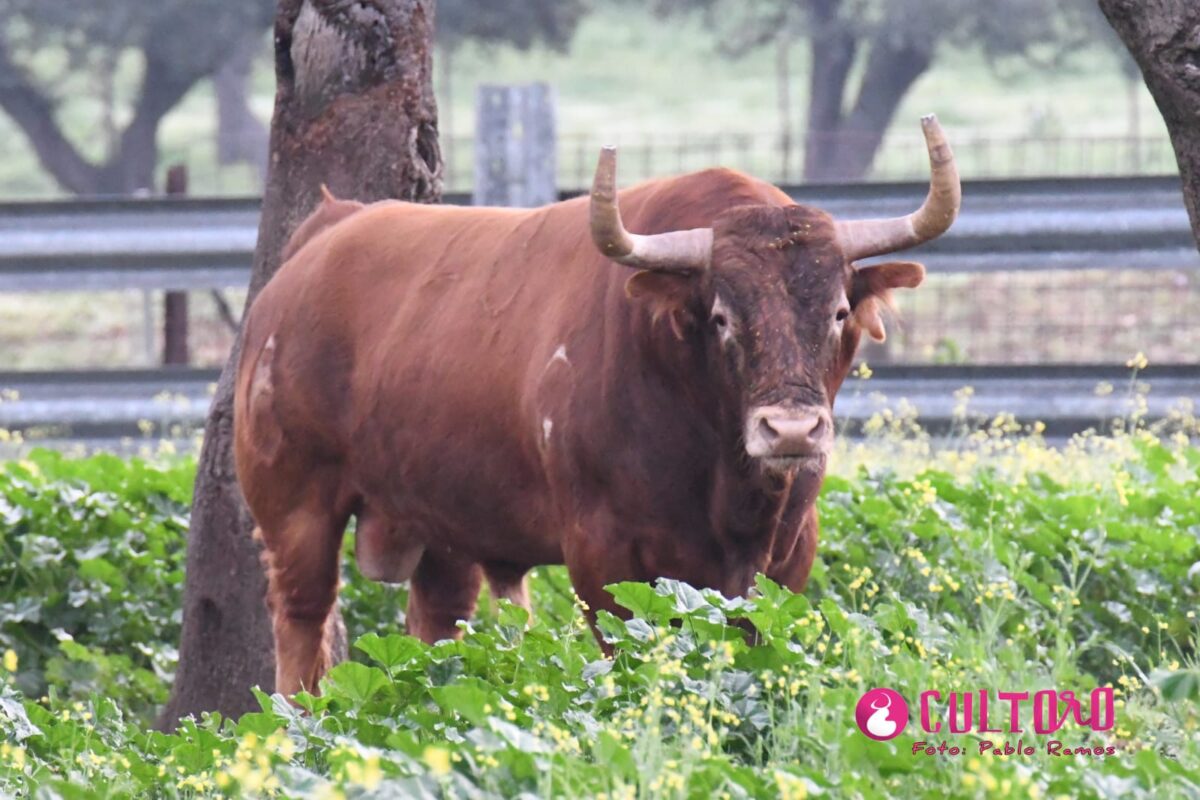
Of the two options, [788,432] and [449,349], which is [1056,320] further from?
[788,432]

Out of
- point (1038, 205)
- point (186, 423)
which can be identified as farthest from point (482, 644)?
point (186, 423)

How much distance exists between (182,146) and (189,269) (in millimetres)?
27655

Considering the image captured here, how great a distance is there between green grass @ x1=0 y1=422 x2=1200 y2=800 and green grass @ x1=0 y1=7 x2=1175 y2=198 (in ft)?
67.9

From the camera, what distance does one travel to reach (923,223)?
16.7ft

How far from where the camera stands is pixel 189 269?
8516 mm

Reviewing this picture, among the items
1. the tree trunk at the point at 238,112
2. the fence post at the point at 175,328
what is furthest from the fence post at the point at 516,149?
the tree trunk at the point at 238,112

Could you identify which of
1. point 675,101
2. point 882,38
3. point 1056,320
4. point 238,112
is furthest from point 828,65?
point 238,112

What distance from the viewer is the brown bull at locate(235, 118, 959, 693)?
4930 mm

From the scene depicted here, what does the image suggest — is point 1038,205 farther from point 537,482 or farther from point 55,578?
point 55,578

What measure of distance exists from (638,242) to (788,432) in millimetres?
703

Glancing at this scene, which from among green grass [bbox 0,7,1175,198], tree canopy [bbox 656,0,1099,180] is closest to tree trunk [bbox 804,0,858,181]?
tree canopy [bbox 656,0,1099,180]

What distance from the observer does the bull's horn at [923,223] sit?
16.3 feet

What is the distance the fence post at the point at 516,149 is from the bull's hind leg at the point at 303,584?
2.59 m

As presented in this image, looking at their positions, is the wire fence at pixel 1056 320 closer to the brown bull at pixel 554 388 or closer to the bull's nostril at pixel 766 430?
the brown bull at pixel 554 388
